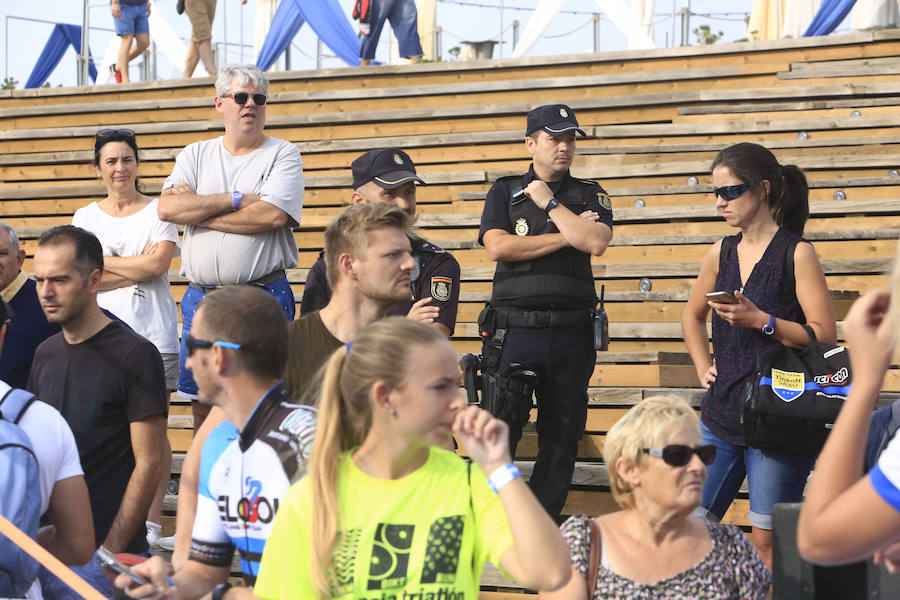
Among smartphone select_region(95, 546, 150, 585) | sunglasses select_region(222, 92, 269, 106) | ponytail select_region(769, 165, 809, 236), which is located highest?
sunglasses select_region(222, 92, 269, 106)

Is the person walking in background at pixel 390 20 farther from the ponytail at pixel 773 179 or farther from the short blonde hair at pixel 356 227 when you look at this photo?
the short blonde hair at pixel 356 227

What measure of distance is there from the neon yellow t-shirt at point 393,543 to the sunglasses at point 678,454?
53 centimetres

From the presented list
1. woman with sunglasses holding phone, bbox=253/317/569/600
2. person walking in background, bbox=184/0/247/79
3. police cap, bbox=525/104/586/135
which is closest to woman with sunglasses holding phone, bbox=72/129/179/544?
police cap, bbox=525/104/586/135

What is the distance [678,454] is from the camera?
228 centimetres

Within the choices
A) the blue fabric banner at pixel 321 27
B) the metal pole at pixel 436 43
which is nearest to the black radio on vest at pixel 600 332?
the blue fabric banner at pixel 321 27

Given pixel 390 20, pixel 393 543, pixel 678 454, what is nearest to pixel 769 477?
pixel 678 454

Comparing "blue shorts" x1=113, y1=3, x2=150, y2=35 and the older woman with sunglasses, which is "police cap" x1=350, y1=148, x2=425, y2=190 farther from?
"blue shorts" x1=113, y1=3, x2=150, y2=35

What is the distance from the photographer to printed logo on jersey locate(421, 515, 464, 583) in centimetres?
186

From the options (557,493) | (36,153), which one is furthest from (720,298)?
(36,153)

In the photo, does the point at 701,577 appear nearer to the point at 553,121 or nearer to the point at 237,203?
the point at 553,121

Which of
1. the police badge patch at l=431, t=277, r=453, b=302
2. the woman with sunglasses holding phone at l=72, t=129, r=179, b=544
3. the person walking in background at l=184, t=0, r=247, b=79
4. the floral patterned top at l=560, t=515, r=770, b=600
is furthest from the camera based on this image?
the person walking in background at l=184, t=0, r=247, b=79

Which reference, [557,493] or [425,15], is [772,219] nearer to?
[557,493]

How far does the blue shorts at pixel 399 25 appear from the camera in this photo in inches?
425

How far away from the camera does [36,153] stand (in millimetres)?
9383
